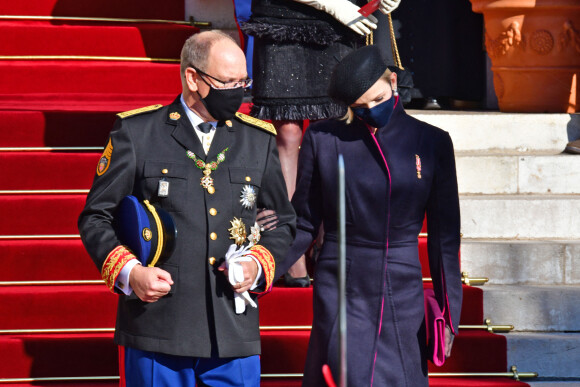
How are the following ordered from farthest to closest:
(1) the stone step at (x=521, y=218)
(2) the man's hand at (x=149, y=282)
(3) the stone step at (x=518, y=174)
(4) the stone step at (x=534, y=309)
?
(3) the stone step at (x=518, y=174)
(1) the stone step at (x=521, y=218)
(4) the stone step at (x=534, y=309)
(2) the man's hand at (x=149, y=282)

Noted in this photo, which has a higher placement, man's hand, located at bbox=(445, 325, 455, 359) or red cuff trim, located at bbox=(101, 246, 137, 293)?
red cuff trim, located at bbox=(101, 246, 137, 293)

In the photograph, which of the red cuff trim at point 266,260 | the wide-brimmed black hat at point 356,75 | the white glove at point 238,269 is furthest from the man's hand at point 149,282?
the wide-brimmed black hat at point 356,75

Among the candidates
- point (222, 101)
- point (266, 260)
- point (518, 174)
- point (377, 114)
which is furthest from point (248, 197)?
point (518, 174)

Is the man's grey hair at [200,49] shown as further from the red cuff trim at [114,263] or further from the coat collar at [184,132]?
the red cuff trim at [114,263]

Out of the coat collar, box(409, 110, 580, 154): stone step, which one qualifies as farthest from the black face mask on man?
box(409, 110, 580, 154): stone step

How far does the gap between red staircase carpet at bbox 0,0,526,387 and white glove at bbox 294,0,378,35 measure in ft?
3.96

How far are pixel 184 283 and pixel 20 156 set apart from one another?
9.05 feet

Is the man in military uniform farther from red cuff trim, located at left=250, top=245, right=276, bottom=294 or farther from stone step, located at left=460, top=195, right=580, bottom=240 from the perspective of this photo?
stone step, located at left=460, top=195, right=580, bottom=240

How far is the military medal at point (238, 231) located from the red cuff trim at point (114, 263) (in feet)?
1.17

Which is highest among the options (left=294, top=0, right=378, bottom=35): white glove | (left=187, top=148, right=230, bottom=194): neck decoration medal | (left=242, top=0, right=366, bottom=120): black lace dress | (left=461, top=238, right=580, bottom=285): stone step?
(left=294, top=0, right=378, bottom=35): white glove

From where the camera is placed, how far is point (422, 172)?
152 inches

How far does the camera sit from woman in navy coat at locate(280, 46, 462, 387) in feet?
12.4

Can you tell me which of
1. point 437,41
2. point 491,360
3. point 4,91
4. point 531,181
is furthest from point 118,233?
point 437,41

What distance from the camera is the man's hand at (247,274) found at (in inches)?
132
